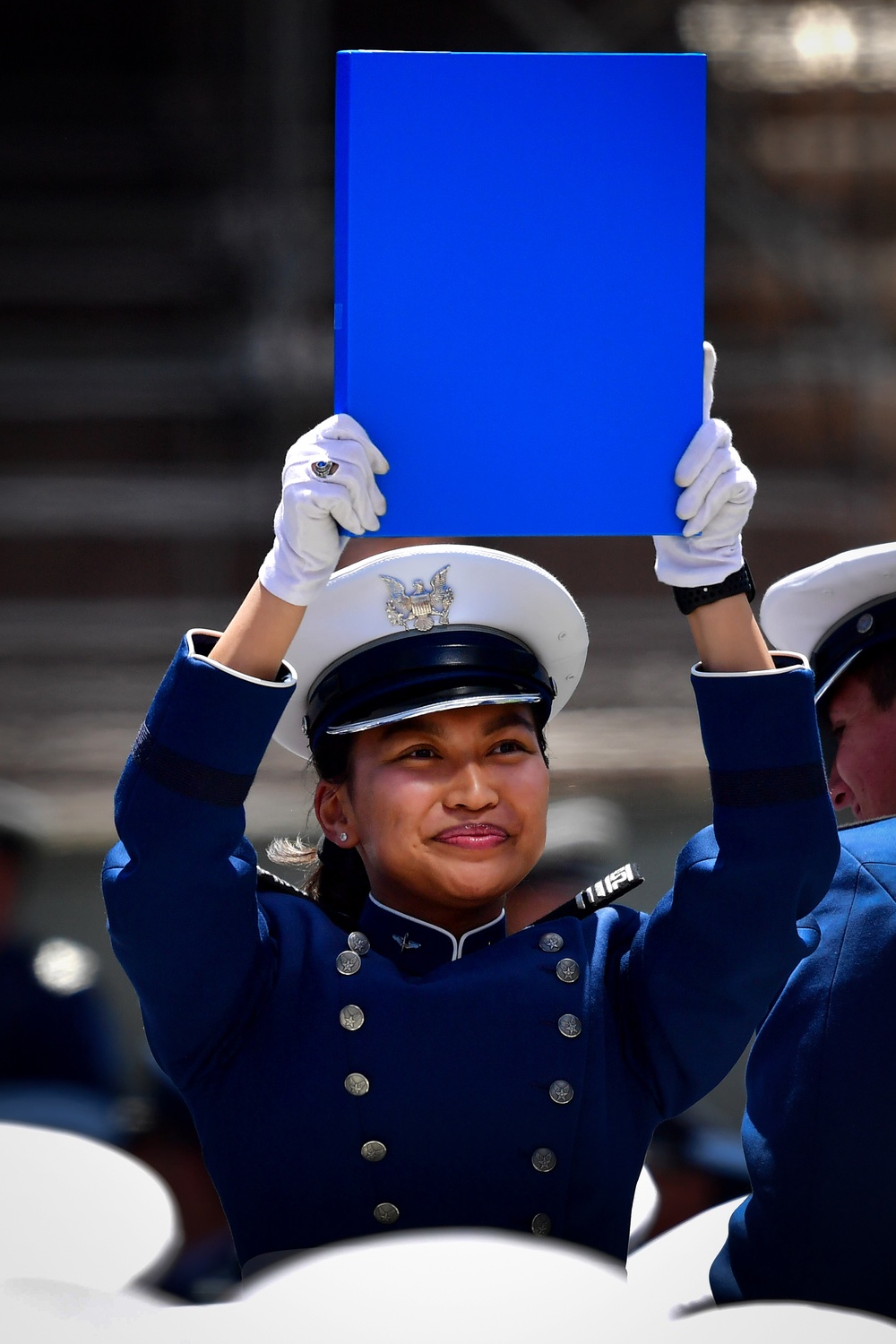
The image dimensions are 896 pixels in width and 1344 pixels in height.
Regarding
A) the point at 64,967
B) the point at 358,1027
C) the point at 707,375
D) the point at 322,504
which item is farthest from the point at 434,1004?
the point at 64,967

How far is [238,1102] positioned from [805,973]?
446mm

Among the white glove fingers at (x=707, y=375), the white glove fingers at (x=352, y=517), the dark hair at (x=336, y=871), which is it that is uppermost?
the white glove fingers at (x=707, y=375)

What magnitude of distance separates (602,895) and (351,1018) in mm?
213

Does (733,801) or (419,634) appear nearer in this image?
(733,801)

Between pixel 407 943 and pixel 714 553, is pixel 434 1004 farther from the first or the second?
pixel 714 553

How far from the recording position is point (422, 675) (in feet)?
3.96

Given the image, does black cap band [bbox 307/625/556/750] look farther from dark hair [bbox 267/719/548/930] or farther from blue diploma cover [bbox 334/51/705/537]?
blue diploma cover [bbox 334/51/705/537]

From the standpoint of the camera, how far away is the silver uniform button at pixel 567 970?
1.18 meters

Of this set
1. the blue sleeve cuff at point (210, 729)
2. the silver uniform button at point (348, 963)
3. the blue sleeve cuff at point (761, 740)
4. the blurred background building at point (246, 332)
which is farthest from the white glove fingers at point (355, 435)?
the blurred background building at point (246, 332)

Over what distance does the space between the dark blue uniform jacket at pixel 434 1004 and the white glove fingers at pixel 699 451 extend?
137 mm

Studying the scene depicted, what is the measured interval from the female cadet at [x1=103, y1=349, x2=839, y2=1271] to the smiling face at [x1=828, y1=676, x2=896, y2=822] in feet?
0.82

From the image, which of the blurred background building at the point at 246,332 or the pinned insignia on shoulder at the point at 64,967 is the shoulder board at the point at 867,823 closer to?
the blurred background building at the point at 246,332

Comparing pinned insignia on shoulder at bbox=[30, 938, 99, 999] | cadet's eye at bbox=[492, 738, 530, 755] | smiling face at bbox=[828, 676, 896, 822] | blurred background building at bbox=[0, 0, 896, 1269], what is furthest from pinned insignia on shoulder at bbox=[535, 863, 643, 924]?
pinned insignia on shoulder at bbox=[30, 938, 99, 999]

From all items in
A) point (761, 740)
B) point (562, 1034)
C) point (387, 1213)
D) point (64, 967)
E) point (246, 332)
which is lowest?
point (64, 967)
